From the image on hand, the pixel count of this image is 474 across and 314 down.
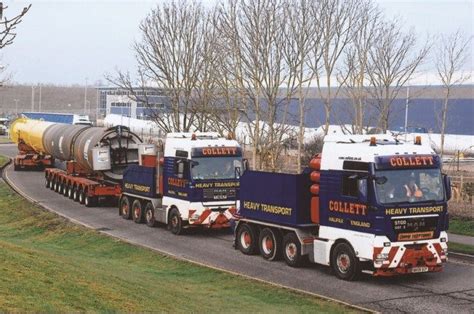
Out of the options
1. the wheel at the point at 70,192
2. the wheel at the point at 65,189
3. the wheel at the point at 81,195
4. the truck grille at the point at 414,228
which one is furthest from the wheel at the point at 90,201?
the truck grille at the point at 414,228

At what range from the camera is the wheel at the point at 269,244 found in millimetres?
18969

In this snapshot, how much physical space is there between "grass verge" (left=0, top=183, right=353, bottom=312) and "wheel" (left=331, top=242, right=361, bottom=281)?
195 cm

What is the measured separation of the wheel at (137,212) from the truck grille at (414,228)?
13.4m

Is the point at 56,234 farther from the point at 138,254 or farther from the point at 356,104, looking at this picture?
the point at 356,104

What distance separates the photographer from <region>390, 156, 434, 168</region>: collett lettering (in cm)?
1580

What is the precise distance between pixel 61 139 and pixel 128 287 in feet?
86.4

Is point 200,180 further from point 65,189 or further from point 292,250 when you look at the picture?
point 65,189

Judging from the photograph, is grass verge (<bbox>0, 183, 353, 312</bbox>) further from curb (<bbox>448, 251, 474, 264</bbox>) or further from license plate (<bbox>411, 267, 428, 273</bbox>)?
curb (<bbox>448, 251, 474, 264</bbox>)

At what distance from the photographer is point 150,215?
26094 millimetres

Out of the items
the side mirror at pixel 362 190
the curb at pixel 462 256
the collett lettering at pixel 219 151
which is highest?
the collett lettering at pixel 219 151

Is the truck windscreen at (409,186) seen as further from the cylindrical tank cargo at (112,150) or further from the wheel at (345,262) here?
the cylindrical tank cargo at (112,150)

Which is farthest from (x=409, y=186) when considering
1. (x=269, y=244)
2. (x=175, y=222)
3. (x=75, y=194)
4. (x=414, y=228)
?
(x=75, y=194)

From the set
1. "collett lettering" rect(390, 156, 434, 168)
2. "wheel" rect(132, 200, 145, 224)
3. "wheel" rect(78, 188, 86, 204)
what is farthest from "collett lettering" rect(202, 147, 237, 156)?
"wheel" rect(78, 188, 86, 204)

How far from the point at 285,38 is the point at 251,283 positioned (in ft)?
52.2
